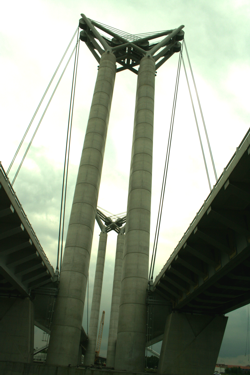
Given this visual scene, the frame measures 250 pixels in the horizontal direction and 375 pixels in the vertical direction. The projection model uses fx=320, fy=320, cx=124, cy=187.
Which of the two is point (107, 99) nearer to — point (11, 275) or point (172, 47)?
point (172, 47)

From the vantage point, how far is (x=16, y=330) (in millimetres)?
24656

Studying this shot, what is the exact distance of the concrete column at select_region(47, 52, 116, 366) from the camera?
27.0 meters

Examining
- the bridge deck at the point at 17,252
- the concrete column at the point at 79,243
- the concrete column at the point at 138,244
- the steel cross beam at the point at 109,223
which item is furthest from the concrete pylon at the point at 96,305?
the bridge deck at the point at 17,252

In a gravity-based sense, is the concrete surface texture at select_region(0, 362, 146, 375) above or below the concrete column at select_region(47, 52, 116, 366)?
below

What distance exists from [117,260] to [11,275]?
4619cm

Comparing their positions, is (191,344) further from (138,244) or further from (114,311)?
(114,311)

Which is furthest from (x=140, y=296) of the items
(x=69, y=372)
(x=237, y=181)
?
(x=237, y=181)

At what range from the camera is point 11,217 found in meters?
17.9

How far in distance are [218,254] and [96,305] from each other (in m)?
50.3

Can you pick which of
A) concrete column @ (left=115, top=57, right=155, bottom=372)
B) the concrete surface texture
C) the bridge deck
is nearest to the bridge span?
concrete column @ (left=115, top=57, right=155, bottom=372)

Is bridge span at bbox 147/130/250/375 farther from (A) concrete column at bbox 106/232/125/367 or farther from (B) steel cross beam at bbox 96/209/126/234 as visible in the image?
(B) steel cross beam at bbox 96/209/126/234

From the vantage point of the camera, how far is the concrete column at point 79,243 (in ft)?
88.6

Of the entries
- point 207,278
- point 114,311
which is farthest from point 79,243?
point 114,311

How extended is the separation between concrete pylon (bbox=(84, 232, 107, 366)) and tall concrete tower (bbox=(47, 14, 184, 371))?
34773 mm
